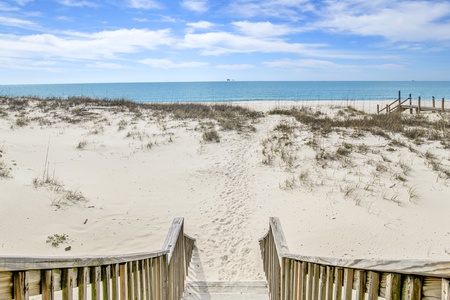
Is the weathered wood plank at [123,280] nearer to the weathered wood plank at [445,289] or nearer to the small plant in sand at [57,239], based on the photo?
the weathered wood plank at [445,289]

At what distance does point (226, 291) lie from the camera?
493cm

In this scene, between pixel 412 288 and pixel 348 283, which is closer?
pixel 412 288

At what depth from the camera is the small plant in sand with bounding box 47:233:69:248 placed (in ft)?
20.2

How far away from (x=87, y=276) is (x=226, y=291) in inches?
136

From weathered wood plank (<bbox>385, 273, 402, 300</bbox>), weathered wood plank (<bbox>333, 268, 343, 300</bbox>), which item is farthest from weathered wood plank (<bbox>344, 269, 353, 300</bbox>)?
weathered wood plank (<bbox>385, 273, 402, 300</bbox>)

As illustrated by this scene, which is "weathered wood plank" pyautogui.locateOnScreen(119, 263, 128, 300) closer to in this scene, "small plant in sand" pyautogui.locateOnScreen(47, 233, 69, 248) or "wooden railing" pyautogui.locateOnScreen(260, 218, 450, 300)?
"wooden railing" pyautogui.locateOnScreen(260, 218, 450, 300)

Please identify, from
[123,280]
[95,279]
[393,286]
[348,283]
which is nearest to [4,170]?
[123,280]

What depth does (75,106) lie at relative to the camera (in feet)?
77.0

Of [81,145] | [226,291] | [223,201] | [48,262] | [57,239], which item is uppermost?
[48,262]

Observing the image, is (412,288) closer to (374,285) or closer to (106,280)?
(374,285)

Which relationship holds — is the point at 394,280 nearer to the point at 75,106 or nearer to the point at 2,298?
the point at 2,298

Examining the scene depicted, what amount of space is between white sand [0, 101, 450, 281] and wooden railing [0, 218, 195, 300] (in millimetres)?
2784

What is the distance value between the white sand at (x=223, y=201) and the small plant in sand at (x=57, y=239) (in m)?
0.09

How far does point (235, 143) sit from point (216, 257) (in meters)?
8.85
